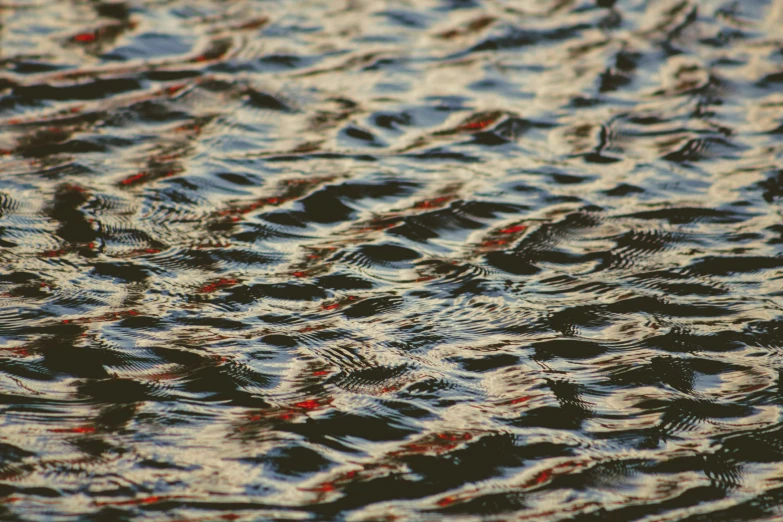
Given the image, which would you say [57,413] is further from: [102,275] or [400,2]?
[400,2]

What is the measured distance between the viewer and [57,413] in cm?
238

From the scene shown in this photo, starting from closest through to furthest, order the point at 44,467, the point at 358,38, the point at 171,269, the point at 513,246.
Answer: the point at 44,467
the point at 171,269
the point at 513,246
the point at 358,38

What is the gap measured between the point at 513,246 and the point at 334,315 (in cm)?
86

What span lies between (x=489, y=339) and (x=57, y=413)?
1283 mm

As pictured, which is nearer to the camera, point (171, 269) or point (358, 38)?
point (171, 269)

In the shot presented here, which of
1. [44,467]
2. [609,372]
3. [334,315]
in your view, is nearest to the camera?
[44,467]

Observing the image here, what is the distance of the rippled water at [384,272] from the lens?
2238 mm

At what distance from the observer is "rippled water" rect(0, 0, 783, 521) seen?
2.24 m

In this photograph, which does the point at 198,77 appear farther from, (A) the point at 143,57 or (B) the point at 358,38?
(B) the point at 358,38

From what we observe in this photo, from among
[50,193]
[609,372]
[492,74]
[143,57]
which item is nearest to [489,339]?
[609,372]

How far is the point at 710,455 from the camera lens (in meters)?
2.33

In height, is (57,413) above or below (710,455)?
above

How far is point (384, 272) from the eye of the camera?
10.5ft

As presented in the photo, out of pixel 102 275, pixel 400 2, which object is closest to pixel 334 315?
pixel 102 275
